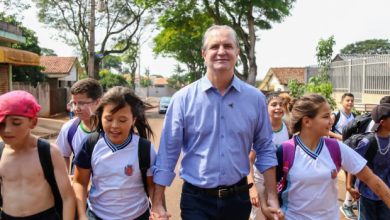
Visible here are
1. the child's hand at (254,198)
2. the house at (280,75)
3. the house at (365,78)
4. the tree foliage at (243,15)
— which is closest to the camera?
the child's hand at (254,198)

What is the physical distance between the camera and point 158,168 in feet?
10.0

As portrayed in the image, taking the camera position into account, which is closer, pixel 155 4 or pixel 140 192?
pixel 140 192

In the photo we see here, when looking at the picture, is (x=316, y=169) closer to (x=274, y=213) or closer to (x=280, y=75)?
(x=274, y=213)

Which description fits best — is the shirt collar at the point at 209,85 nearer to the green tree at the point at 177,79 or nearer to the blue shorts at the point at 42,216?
the blue shorts at the point at 42,216

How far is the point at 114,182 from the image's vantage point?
3.01 metres

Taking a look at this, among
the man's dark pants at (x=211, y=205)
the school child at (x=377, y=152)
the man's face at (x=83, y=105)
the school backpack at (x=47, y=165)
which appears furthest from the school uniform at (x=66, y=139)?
the school child at (x=377, y=152)

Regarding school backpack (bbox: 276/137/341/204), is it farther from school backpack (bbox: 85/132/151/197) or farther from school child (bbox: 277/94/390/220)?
school backpack (bbox: 85/132/151/197)

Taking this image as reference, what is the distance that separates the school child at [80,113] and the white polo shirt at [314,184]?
171cm

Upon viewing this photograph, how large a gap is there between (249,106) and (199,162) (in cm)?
53

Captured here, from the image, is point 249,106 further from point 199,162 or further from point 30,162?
point 30,162

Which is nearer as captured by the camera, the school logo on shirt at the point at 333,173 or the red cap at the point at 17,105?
the red cap at the point at 17,105

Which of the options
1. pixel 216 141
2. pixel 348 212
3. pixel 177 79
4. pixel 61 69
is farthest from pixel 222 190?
pixel 177 79

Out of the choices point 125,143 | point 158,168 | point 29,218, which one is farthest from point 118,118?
point 29,218

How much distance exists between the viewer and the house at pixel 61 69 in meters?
41.2
